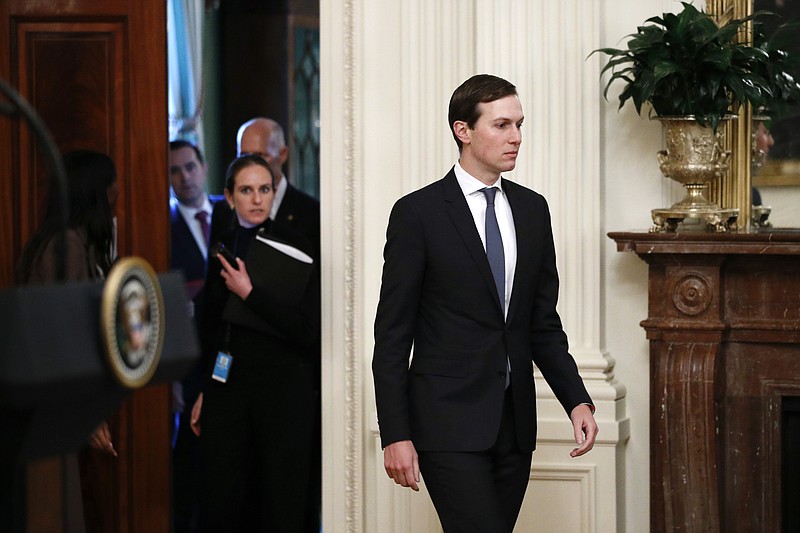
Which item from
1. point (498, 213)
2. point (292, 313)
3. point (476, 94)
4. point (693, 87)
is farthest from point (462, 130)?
point (292, 313)

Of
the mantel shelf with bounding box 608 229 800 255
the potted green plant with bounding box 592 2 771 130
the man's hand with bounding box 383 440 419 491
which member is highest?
the potted green plant with bounding box 592 2 771 130

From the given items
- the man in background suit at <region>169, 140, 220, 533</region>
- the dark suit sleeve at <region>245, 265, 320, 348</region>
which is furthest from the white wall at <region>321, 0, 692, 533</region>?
the man in background suit at <region>169, 140, 220, 533</region>

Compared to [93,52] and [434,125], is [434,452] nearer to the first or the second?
[434,125]

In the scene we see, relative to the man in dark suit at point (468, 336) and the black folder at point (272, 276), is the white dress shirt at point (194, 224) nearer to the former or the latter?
the black folder at point (272, 276)

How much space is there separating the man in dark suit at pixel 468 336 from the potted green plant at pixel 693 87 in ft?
2.81

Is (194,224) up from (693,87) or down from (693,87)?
down

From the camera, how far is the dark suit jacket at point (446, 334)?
2932 millimetres

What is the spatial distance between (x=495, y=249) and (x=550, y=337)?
311 millimetres

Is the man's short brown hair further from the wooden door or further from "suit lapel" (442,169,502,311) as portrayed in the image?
the wooden door

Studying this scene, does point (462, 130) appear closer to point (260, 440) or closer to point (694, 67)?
point (694, 67)

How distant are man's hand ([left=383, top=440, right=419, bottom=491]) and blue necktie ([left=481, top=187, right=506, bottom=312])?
45cm

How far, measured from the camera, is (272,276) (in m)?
4.41

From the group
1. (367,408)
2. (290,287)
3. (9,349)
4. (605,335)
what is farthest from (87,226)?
(9,349)

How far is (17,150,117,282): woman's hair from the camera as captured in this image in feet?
11.2
